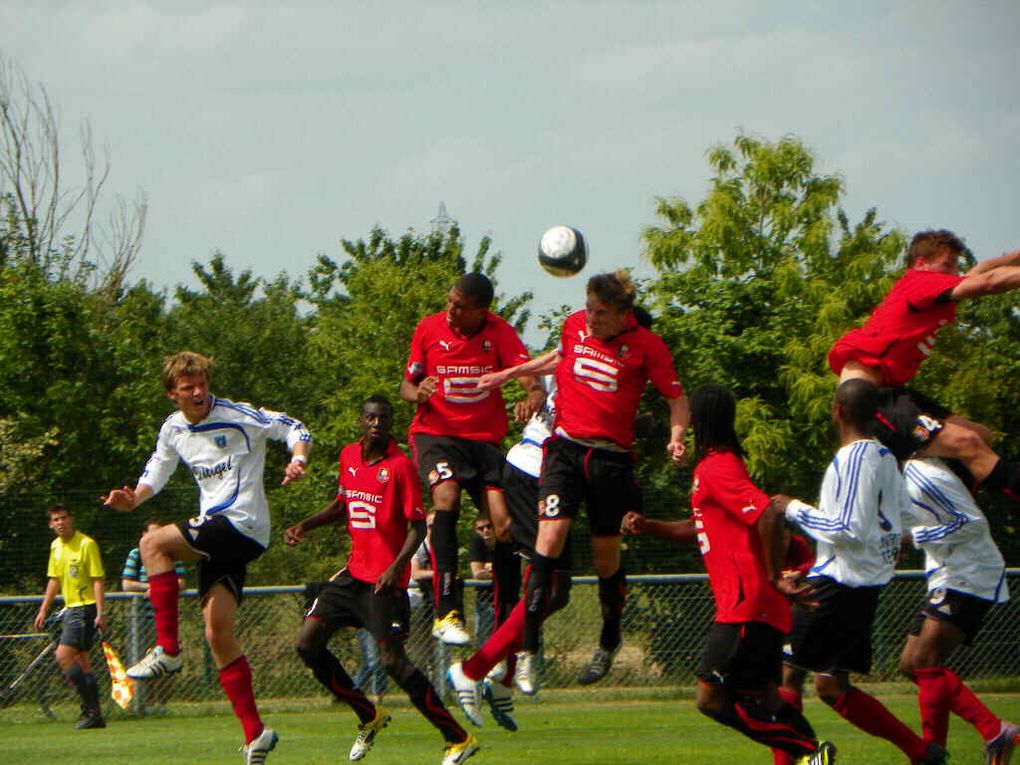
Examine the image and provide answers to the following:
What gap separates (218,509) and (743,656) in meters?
3.84

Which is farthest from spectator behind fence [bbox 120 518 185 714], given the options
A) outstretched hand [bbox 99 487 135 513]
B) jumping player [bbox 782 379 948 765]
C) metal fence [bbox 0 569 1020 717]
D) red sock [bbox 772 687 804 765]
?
jumping player [bbox 782 379 948 765]

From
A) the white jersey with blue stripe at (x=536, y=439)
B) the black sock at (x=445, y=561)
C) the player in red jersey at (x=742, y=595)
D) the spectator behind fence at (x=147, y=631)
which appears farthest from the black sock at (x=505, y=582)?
the spectator behind fence at (x=147, y=631)

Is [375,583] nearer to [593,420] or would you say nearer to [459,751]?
[459,751]

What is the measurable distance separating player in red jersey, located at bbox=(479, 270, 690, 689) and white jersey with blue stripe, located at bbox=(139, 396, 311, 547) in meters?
1.77

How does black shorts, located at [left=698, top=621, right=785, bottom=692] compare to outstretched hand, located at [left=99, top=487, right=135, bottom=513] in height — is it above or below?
below

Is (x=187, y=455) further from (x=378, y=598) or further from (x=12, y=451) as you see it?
(x=12, y=451)

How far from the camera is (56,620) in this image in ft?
55.7

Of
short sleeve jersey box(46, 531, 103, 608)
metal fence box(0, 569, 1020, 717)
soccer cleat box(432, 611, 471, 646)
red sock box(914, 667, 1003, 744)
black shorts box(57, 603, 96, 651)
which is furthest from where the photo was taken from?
metal fence box(0, 569, 1020, 717)

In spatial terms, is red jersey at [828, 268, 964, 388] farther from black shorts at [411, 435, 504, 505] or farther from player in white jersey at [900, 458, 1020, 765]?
black shorts at [411, 435, 504, 505]

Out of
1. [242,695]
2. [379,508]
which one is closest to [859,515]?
[379,508]

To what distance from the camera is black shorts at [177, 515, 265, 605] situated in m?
9.63

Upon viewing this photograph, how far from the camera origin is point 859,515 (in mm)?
7727

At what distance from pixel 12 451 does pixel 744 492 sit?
54.9ft

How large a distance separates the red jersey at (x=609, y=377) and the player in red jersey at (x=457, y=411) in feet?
2.44
